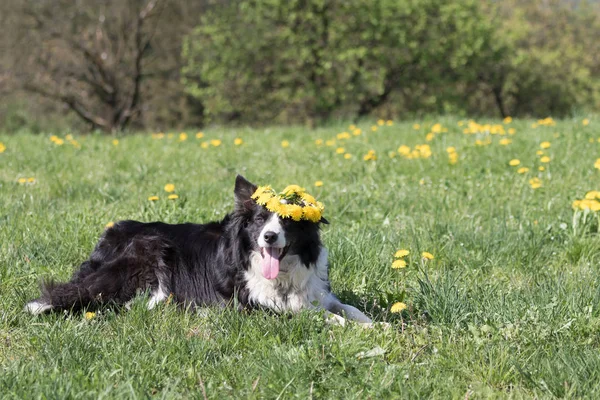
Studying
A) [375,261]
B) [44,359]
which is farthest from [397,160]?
[44,359]

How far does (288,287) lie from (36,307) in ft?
4.27

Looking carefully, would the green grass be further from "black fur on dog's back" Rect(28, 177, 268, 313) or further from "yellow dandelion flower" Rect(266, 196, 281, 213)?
"yellow dandelion flower" Rect(266, 196, 281, 213)

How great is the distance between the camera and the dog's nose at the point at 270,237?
3066 millimetres

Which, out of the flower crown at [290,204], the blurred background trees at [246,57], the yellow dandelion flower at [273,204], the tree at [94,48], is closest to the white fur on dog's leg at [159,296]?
the flower crown at [290,204]

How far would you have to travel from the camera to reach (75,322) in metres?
3.19

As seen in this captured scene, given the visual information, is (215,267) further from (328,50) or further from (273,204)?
(328,50)

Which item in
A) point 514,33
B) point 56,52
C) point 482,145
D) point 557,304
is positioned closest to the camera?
point 557,304

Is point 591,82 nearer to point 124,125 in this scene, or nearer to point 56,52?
point 124,125

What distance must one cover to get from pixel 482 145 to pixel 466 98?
17.1 m

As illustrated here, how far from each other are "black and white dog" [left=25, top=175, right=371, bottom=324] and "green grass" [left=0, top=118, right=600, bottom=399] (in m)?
0.13

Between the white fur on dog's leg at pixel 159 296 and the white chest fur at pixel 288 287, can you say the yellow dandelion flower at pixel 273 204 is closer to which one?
the white chest fur at pixel 288 287

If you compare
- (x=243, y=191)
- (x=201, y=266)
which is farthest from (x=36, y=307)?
(x=243, y=191)

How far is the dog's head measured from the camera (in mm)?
3115

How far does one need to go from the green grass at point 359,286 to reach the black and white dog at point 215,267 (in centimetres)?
13
